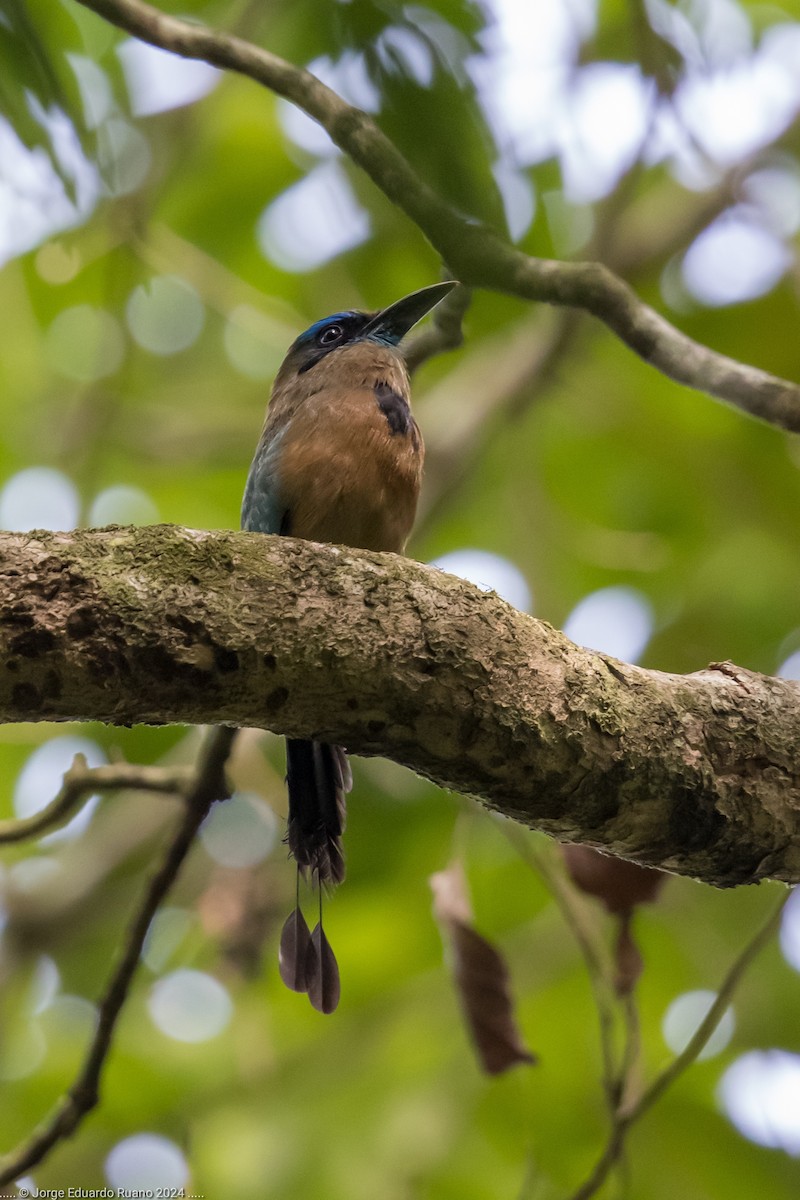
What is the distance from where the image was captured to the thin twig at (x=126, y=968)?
353 centimetres

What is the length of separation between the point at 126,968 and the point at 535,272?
217 centimetres

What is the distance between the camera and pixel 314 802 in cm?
346

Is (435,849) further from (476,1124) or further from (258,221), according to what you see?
(258,221)

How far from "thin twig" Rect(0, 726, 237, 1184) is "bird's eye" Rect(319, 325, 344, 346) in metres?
1.65

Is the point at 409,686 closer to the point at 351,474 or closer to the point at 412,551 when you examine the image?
the point at 351,474

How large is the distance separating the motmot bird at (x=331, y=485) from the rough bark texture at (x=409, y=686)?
95 cm

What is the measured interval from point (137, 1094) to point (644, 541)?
10.9 feet

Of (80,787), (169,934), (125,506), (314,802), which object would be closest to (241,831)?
(169,934)

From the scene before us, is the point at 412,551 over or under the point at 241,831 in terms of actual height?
over

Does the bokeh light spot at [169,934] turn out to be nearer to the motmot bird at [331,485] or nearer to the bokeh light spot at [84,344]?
the bokeh light spot at [84,344]

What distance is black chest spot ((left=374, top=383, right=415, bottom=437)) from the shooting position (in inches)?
152

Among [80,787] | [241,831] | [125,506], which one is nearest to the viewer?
[80,787]

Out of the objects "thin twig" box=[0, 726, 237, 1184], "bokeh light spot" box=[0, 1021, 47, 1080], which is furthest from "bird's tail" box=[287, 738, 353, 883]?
"bokeh light spot" box=[0, 1021, 47, 1080]

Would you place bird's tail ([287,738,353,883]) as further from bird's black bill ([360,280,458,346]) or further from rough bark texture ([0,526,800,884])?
bird's black bill ([360,280,458,346])
